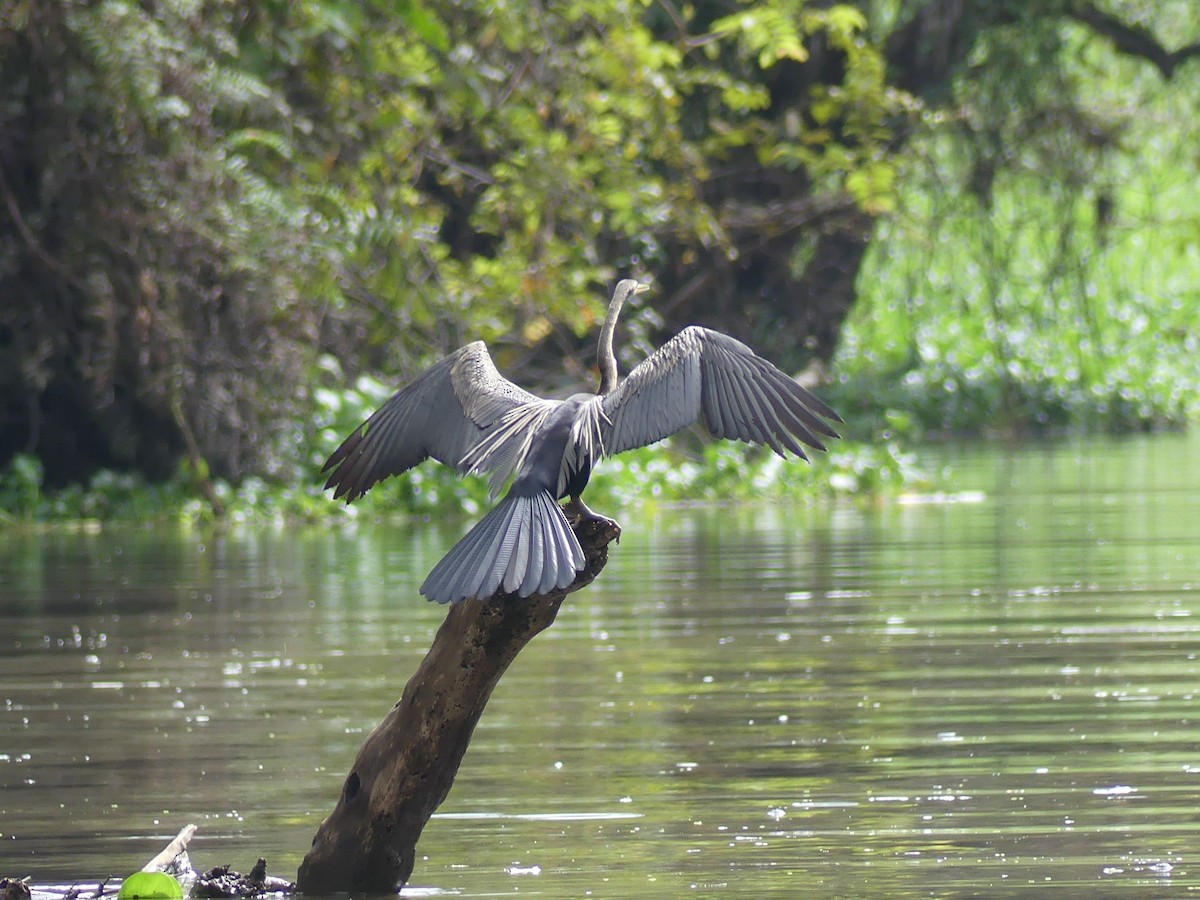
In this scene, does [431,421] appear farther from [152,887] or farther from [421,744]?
[152,887]

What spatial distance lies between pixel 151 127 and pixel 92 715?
652 centimetres

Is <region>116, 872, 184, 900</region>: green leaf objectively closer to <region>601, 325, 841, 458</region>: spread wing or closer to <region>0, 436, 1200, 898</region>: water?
<region>0, 436, 1200, 898</region>: water

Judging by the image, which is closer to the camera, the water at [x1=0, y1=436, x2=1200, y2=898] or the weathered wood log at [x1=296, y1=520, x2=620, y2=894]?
the weathered wood log at [x1=296, y1=520, x2=620, y2=894]

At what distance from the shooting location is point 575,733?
6.58m

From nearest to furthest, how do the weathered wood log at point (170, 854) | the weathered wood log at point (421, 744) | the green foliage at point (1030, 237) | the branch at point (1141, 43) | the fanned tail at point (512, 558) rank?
the fanned tail at point (512, 558)
the weathered wood log at point (170, 854)
the weathered wood log at point (421, 744)
the green foliage at point (1030, 237)
the branch at point (1141, 43)

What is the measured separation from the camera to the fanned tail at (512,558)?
423cm

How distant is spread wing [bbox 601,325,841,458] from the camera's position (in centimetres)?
469

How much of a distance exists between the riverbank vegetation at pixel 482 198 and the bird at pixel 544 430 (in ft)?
24.8

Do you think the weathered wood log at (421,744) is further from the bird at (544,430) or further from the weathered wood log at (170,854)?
the weathered wood log at (170,854)

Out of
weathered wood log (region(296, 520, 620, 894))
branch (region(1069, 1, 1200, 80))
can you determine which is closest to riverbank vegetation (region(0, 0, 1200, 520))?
branch (region(1069, 1, 1200, 80))

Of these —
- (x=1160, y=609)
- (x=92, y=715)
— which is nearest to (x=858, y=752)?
(x=92, y=715)

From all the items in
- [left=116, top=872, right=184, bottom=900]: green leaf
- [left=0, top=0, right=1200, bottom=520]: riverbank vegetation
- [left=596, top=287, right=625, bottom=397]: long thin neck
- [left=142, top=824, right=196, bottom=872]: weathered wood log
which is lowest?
[left=116, top=872, right=184, bottom=900]: green leaf

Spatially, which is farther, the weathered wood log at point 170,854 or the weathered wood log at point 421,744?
the weathered wood log at point 421,744

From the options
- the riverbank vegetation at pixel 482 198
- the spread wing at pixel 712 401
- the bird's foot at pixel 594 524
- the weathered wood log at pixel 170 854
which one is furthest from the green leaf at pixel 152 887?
the riverbank vegetation at pixel 482 198
